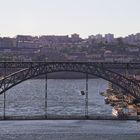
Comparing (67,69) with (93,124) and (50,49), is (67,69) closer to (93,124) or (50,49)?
(93,124)

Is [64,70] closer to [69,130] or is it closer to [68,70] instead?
[68,70]

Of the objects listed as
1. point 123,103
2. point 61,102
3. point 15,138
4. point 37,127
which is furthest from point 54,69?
point 61,102

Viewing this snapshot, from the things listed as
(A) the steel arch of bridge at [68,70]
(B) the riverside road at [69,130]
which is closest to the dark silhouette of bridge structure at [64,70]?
(A) the steel arch of bridge at [68,70]

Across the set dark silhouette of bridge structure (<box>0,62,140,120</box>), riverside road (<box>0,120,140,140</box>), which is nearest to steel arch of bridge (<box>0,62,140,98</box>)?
dark silhouette of bridge structure (<box>0,62,140,120</box>)

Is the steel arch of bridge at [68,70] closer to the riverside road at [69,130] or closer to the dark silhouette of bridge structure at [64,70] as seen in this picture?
the dark silhouette of bridge structure at [64,70]

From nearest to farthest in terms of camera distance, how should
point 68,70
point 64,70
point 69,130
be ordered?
point 69,130
point 64,70
point 68,70

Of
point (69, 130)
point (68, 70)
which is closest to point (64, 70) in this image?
point (68, 70)
